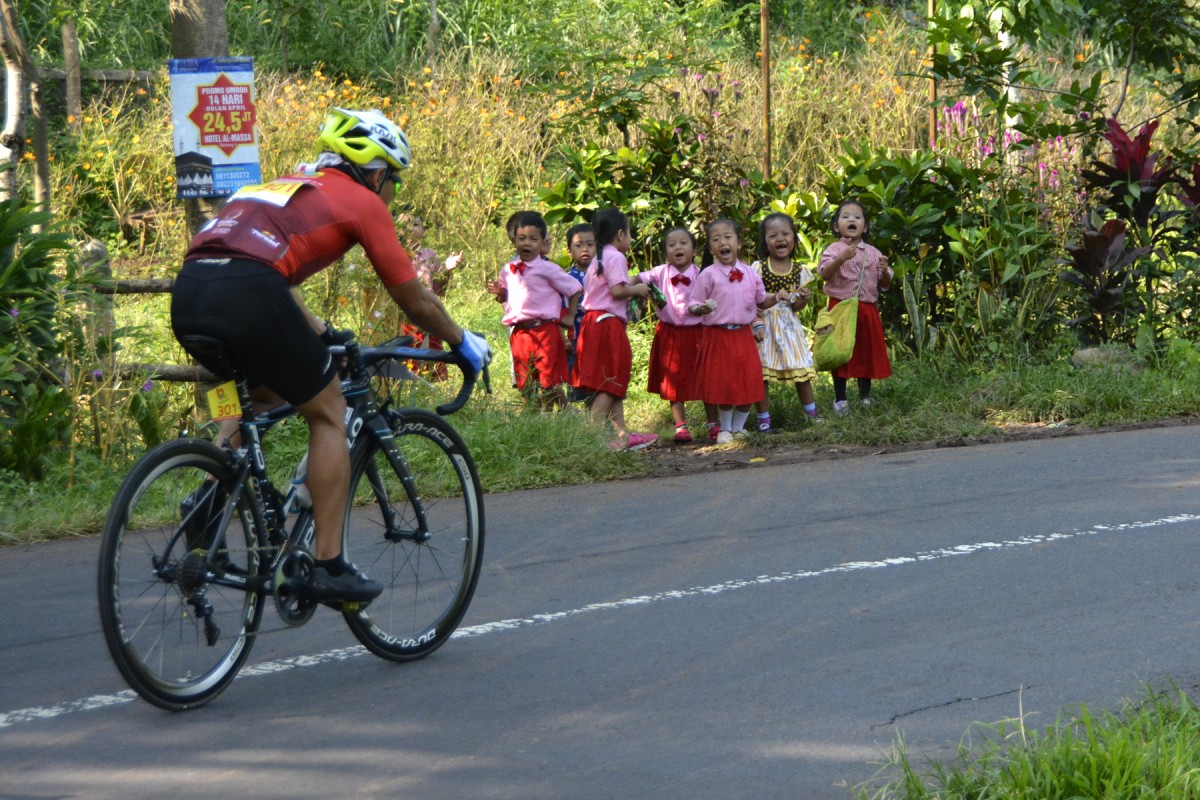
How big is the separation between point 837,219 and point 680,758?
736 cm

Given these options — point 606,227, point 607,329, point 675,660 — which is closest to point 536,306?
point 607,329

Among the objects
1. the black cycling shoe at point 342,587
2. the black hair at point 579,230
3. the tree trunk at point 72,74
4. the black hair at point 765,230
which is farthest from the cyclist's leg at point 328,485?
the tree trunk at point 72,74

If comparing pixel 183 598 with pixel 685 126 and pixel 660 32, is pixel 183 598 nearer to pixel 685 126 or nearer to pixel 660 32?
pixel 685 126

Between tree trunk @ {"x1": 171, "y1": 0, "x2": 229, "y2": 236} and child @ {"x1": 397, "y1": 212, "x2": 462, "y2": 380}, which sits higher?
tree trunk @ {"x1": 171, "y1": 0, "x2": 229, "y2": 236}

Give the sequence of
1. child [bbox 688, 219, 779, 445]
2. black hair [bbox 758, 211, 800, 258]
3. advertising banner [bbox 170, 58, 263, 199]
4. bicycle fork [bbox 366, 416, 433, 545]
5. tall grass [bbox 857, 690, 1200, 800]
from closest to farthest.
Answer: tall grass [bbox 857, 690, 1200, 800] < bicycle fork [bbox 366, 416, 433, 545] < advertising banner [bbox 170, 58, 263, 199] < child [bbox 688, 219, 779, 445] < black hair [bbox 758, 211, 800, 258]

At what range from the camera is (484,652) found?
564 centimetres

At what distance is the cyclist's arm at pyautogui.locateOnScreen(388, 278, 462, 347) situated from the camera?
500cm

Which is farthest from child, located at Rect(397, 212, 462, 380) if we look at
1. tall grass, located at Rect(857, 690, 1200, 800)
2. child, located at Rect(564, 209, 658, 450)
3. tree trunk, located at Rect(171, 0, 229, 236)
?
tall grass, located at Rect(857, 690, 1200, 800)

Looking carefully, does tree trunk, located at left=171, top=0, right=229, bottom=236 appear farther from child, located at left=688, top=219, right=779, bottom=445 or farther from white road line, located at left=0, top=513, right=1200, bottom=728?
white road line, located at left=0, top=513, right=1200, bottom=728

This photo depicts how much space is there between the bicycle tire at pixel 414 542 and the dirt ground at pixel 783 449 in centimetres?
372

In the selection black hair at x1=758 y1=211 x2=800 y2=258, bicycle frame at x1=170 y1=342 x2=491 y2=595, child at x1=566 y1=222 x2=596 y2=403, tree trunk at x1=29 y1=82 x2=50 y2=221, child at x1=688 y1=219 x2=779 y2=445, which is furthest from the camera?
black hair at x1=758 y1=211 x2=800 y2=258

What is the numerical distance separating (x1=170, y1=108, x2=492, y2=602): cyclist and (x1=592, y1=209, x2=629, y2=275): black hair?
528 cm

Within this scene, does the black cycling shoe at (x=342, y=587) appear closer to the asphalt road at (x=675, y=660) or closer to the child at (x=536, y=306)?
the asphalt road at (x=675, y=660)

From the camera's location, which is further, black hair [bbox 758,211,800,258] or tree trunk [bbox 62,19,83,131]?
tree trunk [bbox 62,19,83,131]
